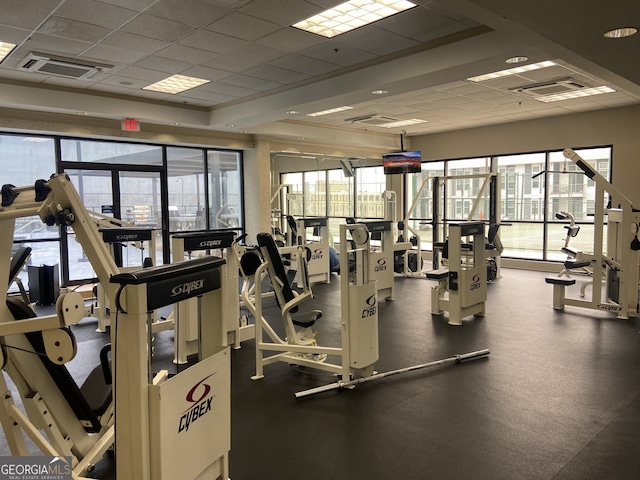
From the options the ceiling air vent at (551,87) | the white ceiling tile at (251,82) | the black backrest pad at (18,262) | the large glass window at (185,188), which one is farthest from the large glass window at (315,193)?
the black backrest pad at (18,262)

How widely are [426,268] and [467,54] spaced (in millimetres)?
6137

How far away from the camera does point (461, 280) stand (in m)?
5.78

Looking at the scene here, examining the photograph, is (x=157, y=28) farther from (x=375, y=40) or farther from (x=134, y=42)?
(x=375, y=40)

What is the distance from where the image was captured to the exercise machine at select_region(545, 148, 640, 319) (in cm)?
592

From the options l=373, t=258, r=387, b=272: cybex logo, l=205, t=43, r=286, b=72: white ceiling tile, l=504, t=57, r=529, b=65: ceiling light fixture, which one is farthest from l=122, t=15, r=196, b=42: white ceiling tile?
l=373, t=258, r=387, b=272: cybex logo

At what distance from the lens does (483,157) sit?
34.4ft

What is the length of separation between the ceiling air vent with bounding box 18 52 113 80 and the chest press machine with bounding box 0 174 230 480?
3918 millimetres

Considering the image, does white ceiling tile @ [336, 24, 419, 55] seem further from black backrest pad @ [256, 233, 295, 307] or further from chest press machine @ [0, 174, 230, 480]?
chest press machine @ [0, 174, 230, 480]

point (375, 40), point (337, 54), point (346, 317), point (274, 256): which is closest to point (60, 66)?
point (337, 54)

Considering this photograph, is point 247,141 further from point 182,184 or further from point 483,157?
point 483,157

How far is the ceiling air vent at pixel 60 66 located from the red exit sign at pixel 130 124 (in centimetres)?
161

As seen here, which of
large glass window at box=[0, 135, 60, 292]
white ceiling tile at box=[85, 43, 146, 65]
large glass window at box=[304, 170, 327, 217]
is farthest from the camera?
large glass window at box=[304, 170, 327, 217]

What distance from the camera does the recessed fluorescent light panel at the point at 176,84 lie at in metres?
6.47

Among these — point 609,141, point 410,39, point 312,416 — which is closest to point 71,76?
point 410,39
